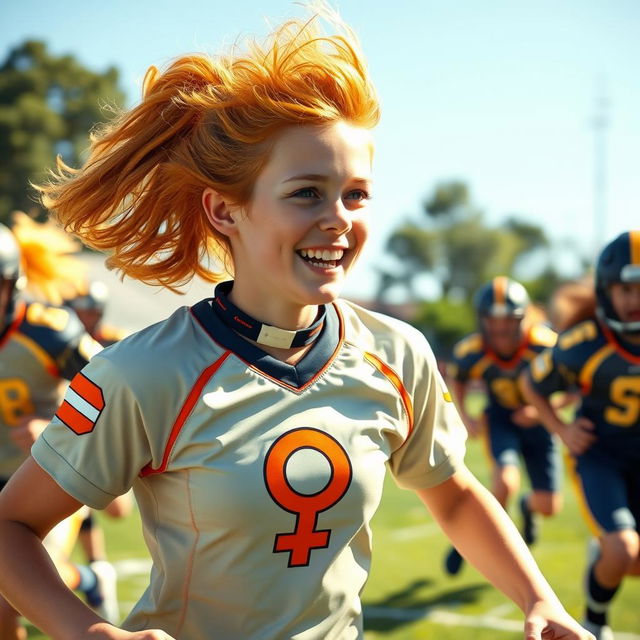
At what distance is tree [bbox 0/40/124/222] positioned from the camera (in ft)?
133

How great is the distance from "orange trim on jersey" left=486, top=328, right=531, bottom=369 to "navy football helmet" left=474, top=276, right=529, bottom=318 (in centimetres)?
25

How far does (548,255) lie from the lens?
282ft

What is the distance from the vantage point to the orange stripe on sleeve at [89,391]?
2047 millimetres

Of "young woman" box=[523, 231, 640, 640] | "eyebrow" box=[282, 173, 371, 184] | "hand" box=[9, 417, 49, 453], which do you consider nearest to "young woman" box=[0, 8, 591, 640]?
"eyebrow" box=[282, 173, 371, 184]

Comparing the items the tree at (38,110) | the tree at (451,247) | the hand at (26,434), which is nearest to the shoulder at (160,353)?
the hand at (26,434)

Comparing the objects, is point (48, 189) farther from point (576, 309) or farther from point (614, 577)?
point (576, 309)

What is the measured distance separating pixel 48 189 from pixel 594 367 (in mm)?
4138

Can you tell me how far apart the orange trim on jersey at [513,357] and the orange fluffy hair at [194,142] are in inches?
256

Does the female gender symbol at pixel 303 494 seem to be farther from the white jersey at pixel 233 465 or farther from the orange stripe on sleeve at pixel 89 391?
the orange stripe on sleeve at pixel 89 391

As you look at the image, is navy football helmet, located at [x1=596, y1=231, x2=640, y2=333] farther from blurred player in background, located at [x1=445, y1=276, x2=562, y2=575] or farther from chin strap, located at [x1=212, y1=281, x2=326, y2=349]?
chin strap, located at [x1=212, y1=281, x2=326, y2=349]

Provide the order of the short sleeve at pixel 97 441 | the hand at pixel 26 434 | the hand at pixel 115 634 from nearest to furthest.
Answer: the hand at pixel 115 634, the short sleeve at pixel 97 441, the hand at pixel 26 434

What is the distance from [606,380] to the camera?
5805 millimetres

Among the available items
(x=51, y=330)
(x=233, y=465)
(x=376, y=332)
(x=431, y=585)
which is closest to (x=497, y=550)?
(x=376, y=332)

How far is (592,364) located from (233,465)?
4.24 meters
